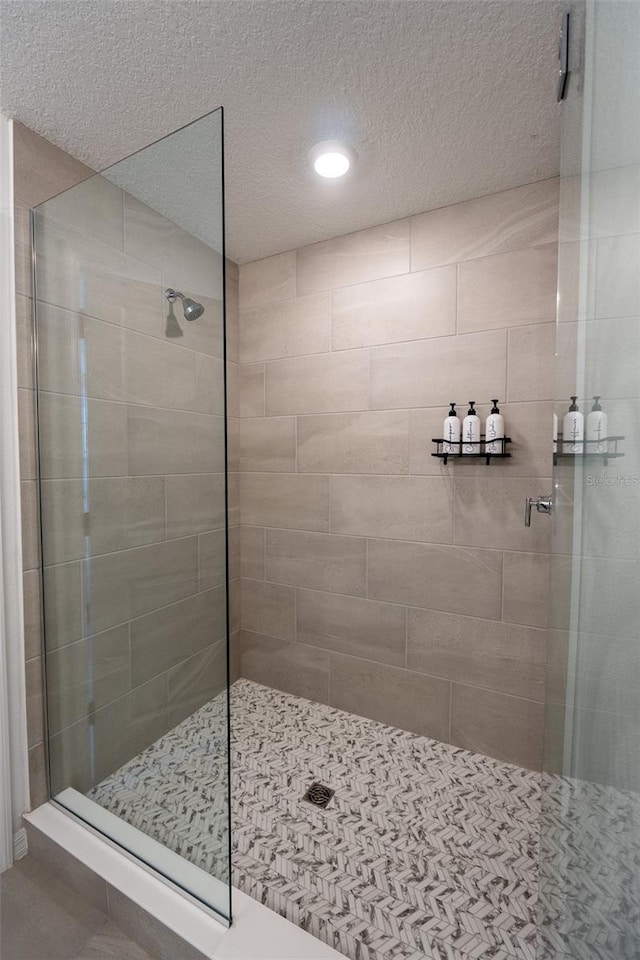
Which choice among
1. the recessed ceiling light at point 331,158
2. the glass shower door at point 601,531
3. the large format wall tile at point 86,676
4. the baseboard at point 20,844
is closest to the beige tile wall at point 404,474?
the recessed ceiling light at point 331,158

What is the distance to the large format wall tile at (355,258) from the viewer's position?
1.92 m

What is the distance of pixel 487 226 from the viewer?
1.75 metres

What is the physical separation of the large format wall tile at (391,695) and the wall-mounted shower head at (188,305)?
5.44ft

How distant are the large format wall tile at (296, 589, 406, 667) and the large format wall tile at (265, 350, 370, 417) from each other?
913 millimetres

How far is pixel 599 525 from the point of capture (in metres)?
0.63

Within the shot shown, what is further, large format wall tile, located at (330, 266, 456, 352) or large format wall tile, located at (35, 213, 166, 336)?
large format wall tile, located at (330, 266, 456, 352)

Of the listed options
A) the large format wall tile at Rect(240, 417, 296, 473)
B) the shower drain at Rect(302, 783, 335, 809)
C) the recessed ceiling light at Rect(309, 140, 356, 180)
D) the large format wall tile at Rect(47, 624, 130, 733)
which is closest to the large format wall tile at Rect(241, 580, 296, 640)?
the large format wall tile at Rect(240, 417, 296, 473)

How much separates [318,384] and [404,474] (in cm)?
61

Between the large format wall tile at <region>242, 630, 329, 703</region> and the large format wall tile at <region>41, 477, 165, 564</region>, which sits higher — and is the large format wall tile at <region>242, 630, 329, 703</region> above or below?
below

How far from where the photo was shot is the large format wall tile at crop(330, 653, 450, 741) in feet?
6.19

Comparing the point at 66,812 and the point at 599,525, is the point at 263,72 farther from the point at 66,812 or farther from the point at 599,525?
the point at 66,812

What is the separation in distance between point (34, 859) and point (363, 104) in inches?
98.6

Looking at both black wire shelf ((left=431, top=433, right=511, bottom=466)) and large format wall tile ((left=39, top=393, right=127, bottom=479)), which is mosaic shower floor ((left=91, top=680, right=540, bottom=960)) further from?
black wire shelf ((left=431, top=433, right=511, bottom=466))

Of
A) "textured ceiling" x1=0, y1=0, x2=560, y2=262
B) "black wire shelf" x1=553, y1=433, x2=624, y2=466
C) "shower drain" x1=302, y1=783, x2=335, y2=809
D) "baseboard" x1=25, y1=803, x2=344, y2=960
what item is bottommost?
"shower drain" x1=302, y1=783, x2=335, y2=809
